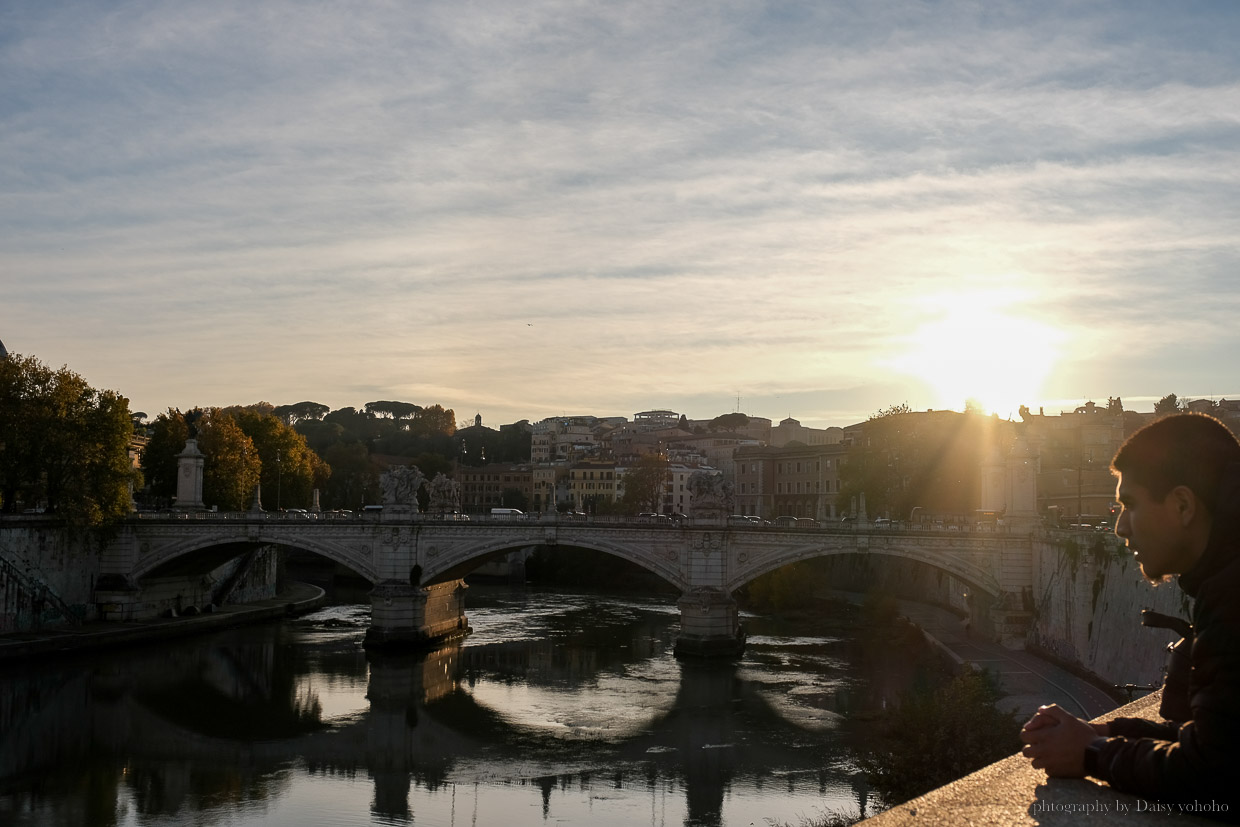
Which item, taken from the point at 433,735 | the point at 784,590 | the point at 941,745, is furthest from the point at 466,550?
the point at 941,745

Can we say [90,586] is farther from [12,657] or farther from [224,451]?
[224,451]

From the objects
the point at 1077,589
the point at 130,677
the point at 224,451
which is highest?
the point at 224,451

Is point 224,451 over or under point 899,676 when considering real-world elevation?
over

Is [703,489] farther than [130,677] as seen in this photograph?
Yes

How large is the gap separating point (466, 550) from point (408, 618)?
2822 millimetres

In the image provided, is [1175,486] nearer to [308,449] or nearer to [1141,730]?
[1141,730]

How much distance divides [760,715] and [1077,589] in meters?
7.83

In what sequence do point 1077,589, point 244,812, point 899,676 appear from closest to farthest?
point 244,812 < point 1077,589 < point 899,676

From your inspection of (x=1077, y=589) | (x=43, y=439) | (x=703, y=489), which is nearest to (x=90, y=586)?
(x=43, y=439)

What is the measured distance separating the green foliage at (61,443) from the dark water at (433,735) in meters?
5.44

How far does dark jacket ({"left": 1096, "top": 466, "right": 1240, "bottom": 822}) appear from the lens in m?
2.18

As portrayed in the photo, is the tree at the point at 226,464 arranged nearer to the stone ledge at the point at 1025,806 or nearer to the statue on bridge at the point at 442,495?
the statue on bridge at the point at 442,495

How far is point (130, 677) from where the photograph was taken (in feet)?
95.2

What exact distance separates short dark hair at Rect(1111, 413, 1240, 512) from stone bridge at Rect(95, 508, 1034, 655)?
98.4ft
